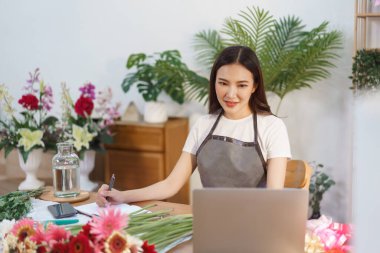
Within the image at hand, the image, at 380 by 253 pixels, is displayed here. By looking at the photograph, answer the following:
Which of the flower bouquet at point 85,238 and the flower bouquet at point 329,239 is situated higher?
the flower bouquet at point 85,238

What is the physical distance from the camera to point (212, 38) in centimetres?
394

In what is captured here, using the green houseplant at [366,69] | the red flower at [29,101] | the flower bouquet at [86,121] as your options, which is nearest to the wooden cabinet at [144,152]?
the flower bouquet at [86,121]

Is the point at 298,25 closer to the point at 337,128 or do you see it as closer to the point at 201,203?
the point at 337,128

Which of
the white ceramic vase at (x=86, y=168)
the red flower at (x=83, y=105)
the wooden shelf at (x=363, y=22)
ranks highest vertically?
the wooden shelf at (x=363, y=22)

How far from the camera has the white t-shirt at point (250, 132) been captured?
1.98m

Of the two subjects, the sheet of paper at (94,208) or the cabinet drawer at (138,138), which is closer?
the sheet of paper at (94,208)

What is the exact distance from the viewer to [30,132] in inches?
125

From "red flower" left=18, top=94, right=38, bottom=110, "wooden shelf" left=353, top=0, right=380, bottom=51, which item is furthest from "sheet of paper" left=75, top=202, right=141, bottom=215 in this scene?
"wooden shelf" left=353, top=0, right=380, bottom=51

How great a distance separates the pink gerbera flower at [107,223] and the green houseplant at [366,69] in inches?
103

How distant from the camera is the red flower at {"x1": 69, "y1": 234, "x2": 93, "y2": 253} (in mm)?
1021

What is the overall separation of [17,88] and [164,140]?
1.91m

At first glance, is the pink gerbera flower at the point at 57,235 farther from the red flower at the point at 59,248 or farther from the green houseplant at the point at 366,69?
the green houseplant at the point at 366,69

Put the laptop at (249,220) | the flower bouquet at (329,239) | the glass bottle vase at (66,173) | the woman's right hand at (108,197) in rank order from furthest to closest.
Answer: the glass bottle vase at (66,173)
the woman's right hand at (108,197)
the flower bouquet at (329,239)
the laptop at (249,220)

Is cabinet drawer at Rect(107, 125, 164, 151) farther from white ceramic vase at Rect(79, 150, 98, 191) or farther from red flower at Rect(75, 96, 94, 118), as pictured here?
red flower at Rect(75, 96, 94, 118)
